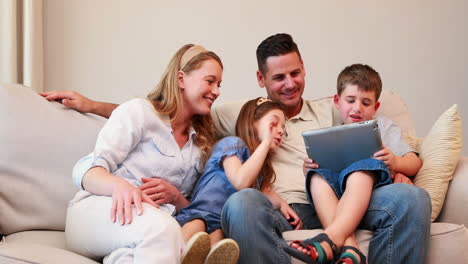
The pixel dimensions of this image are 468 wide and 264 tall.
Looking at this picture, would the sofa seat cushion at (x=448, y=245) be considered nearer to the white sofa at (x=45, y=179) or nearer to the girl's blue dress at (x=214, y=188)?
the white sofa at (x=45, y=179)

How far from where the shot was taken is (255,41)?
2.87m

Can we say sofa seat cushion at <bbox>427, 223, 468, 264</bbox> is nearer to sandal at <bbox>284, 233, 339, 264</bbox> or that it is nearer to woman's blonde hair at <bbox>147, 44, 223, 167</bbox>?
sandal at <bbox>284, 233, 339, 264</bbox>

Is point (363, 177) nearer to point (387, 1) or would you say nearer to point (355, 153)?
point (355, 153)

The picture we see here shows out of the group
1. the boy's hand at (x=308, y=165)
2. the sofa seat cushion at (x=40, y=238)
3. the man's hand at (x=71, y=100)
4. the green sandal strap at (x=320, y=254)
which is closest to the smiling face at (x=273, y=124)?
the boy's hand at (x=308, y=165)

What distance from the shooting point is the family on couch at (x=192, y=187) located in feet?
4.76

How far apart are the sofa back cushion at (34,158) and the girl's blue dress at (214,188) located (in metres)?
0.36

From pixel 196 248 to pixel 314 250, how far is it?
12.1 inches

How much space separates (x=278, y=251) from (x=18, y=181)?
785 mm

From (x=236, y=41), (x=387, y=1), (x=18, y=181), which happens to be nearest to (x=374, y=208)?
(x=18, y=181)

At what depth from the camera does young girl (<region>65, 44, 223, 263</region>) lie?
1390mm

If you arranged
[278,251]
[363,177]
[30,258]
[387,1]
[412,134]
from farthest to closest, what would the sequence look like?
1. [387,1]
2. [412,134]
3. [363,177]
4. [278,251]
5. [30,258]

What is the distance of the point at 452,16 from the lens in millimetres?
3088

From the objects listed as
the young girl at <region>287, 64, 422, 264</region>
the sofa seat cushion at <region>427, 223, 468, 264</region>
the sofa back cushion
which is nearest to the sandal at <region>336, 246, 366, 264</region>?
the young girl at <region>287, 64, 422, 264</region>

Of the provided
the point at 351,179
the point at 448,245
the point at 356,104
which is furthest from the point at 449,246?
the point at 356,104
